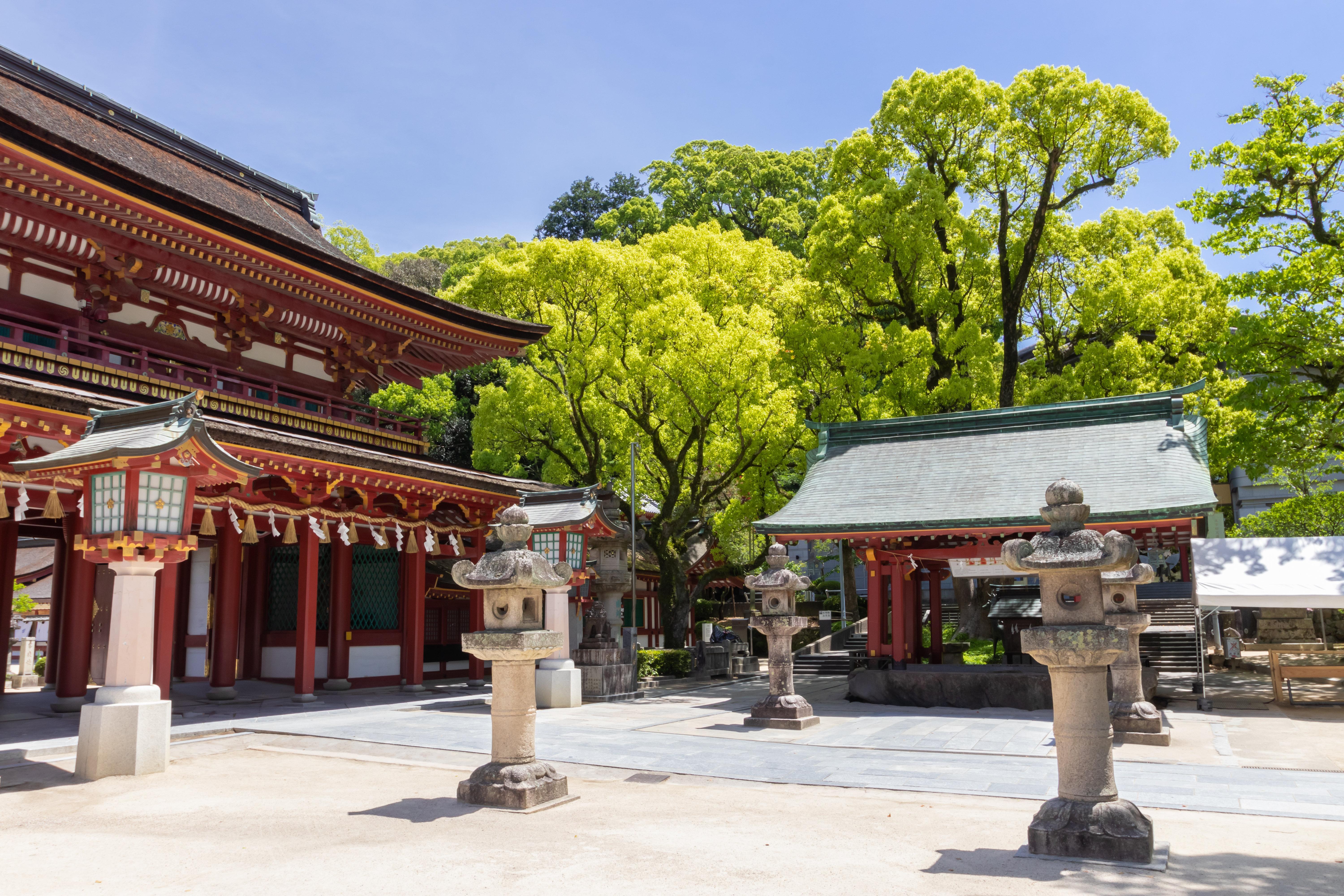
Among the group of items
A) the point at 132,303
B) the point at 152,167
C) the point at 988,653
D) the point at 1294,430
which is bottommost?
the point at 988,653

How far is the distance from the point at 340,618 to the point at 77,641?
4763mm

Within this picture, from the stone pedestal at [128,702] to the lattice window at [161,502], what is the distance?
44cm

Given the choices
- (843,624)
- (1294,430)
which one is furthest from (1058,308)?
(843,624)

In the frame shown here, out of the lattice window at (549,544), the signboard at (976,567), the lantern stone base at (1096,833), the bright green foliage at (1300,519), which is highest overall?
the bright green foliage at (1300,519)

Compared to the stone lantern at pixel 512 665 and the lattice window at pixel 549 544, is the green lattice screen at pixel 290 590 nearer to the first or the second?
the lattice window at pixel 549 544

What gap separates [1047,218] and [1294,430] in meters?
10.0

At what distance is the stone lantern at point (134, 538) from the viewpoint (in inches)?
383

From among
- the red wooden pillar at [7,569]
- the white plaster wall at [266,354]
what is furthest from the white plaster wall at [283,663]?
the white plaster wall at [266,354]

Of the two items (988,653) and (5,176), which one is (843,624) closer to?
(988,653)

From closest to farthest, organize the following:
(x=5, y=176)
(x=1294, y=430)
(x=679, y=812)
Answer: (x=679, y=812), (x=5, y=176), (x=1294, y=430)

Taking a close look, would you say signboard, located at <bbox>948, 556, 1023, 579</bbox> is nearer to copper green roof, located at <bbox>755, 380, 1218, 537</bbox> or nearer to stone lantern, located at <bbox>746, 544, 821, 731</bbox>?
copper green roof, located at <bbox>755, 380, 1218, 537</bbox>

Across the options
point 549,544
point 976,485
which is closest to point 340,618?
point 549,544

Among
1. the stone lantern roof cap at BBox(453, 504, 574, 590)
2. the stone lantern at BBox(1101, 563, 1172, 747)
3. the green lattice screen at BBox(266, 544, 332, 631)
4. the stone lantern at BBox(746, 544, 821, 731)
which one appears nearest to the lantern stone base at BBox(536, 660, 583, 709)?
the stone lantern at BBox(746, 544, 821, 731)

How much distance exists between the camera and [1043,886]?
19.4ft
